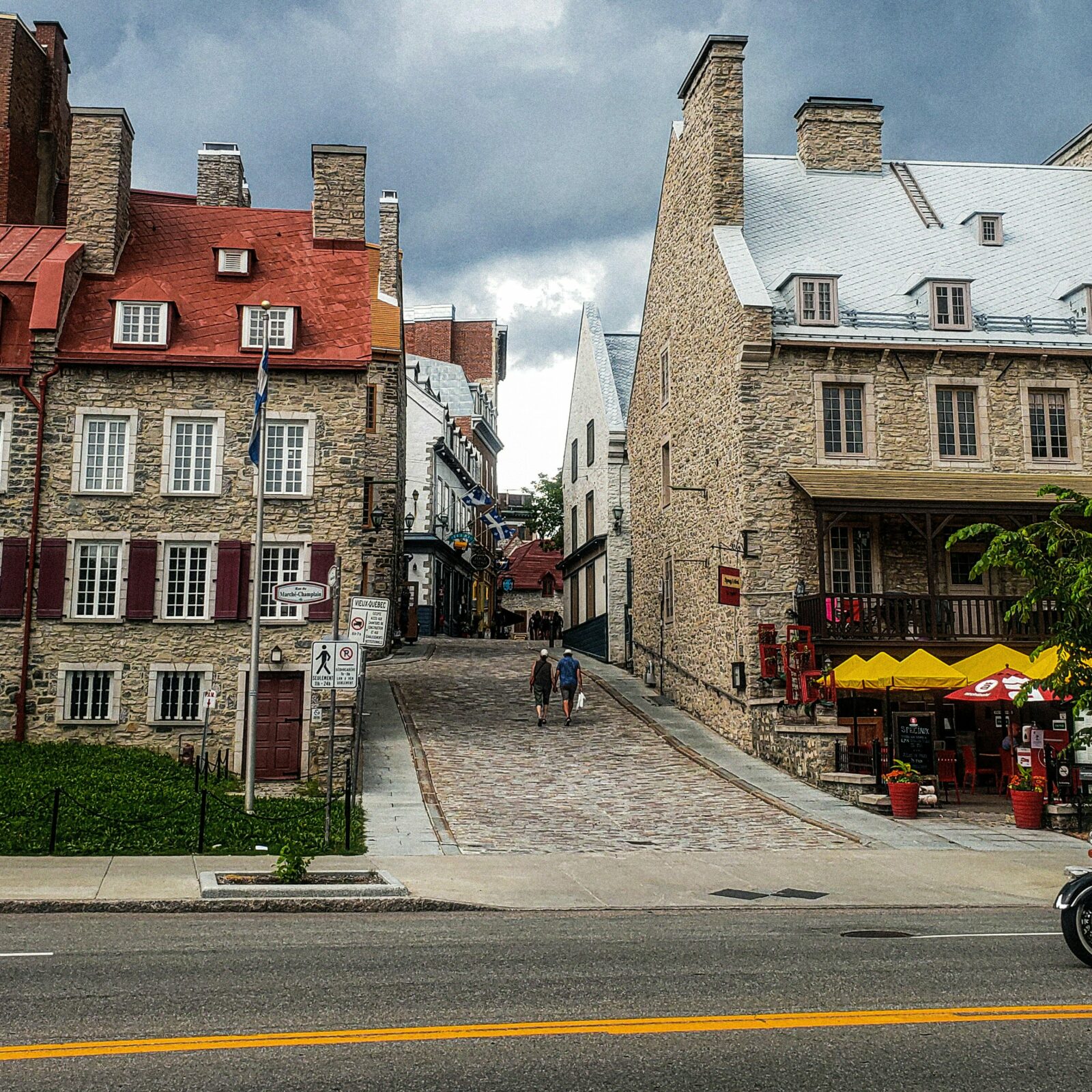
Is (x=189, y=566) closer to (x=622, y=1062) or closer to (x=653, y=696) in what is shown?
(x=653, y=696)

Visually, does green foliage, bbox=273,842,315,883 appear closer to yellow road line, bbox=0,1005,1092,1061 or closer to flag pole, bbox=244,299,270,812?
flag pole, bbox=244,299,270,812

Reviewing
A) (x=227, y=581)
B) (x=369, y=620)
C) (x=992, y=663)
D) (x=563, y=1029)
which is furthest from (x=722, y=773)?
(x=563, y=1029)

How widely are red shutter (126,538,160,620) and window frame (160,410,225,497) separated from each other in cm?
122

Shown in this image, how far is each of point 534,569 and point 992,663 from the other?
170 ft

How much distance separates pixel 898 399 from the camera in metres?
25.6

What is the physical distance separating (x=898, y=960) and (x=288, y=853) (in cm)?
665

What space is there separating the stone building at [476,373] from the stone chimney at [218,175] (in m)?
27.5

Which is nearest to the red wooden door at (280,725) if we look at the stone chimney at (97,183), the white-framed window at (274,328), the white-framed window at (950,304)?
the white-framed window at (274,328)

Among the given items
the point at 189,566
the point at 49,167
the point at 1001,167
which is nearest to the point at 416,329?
the point at 49,167

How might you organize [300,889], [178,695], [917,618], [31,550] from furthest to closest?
[178,695] < [31,550] < [917,618] < [300,889]

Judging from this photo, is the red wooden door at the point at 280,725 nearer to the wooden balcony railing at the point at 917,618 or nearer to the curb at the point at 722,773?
the curb at the point at 722,773

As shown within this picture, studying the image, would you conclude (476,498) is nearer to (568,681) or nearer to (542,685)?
(568,681)

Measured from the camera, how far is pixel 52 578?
947 inches

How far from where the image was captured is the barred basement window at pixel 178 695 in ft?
79.2
